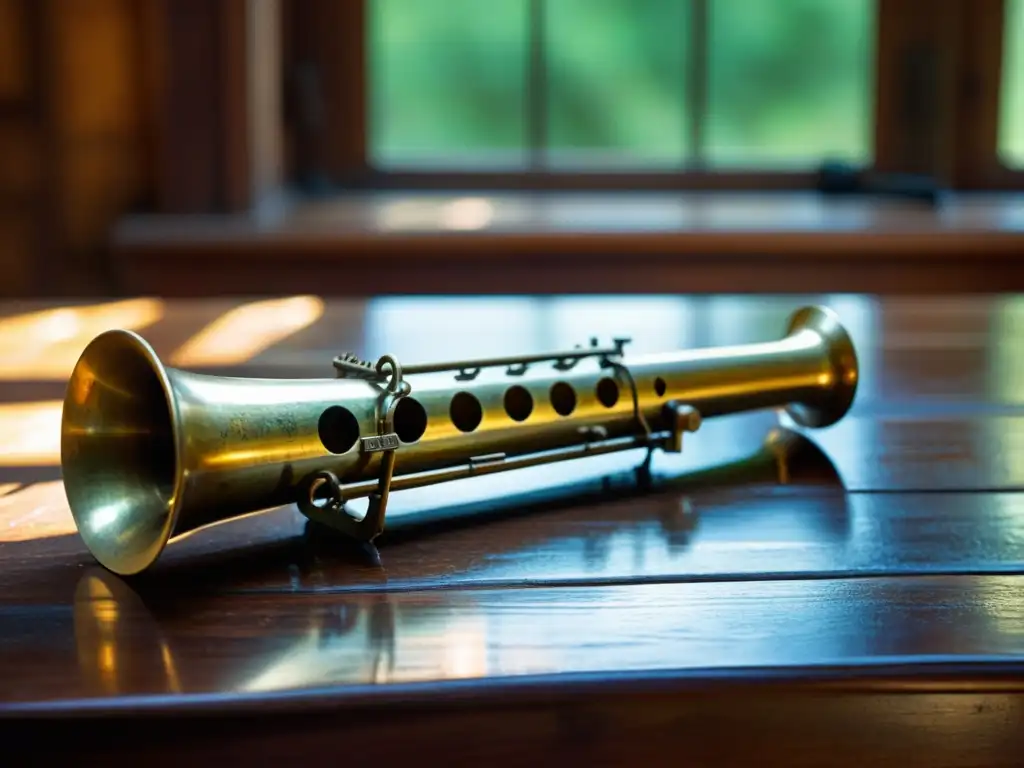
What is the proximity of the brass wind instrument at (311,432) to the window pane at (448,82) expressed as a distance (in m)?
2.06

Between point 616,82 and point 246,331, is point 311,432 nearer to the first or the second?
point 246,331

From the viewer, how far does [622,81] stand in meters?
2.81

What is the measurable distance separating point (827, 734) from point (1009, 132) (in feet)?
8.25

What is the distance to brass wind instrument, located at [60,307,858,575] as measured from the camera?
62 centimetres

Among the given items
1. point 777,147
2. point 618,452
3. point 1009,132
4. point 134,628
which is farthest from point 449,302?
point 1009,132

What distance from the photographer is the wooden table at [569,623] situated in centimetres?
51

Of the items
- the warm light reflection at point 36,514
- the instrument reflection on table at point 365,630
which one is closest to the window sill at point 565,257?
the warm light reflection at point 36,514

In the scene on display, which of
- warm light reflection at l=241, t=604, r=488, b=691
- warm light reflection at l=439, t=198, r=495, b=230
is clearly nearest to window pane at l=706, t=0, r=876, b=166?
warm light reflection at l=439, t=198, r=495, b=230

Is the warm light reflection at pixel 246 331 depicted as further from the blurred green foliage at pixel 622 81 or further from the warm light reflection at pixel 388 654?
the blurred green foliage at pixel 622 81

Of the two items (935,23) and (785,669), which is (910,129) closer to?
(935,23)

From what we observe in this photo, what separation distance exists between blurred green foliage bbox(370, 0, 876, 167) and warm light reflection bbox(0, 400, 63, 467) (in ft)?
6.15

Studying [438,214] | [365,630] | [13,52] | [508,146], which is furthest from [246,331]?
[508,146]

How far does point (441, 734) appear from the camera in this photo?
0.51 metres

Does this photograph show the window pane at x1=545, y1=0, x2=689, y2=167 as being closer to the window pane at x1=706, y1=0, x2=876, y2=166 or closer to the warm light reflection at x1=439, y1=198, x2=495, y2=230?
the window pane at x1=706, y1=0, x2=876, y2=166
